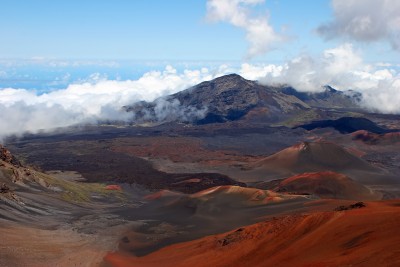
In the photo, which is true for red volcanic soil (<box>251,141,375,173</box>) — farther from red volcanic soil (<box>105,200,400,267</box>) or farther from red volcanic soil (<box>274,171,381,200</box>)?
red volcanic soil (<box>105,200,400,267</box>)

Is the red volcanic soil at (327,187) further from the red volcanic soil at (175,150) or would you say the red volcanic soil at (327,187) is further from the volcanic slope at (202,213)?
the red volcanic soil at (175,150)

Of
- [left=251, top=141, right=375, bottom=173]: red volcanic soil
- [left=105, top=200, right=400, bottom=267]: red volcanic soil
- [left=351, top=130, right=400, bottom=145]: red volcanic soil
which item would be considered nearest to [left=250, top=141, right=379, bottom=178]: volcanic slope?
[left=251, top=141, right=375, bottom=173]: red volcanic soil

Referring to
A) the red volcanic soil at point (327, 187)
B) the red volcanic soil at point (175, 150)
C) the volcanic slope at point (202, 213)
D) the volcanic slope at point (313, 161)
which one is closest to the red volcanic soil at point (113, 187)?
the volcanic slope at point (202, 213)

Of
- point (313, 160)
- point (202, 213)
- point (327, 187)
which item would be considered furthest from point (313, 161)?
point (202, 213)

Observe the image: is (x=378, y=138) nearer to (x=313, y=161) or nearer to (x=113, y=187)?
(x=313, y=161)

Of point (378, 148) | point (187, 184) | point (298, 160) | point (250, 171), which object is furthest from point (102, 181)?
point (378, 148)
